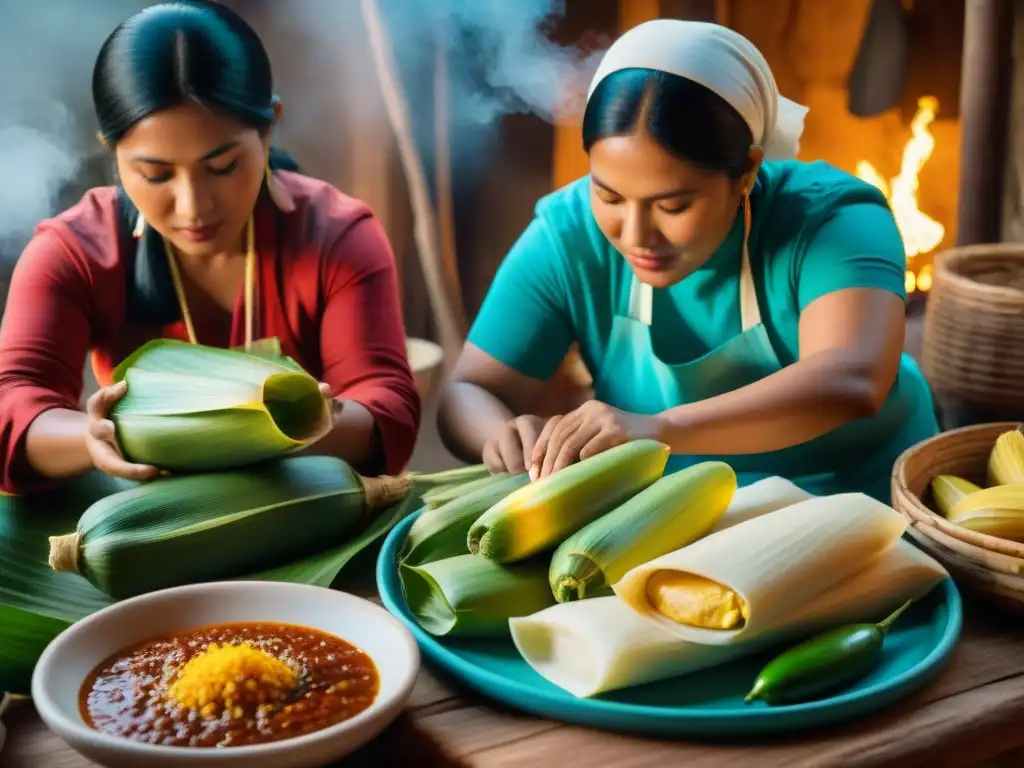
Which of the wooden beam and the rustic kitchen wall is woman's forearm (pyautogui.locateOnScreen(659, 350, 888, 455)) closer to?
the rustic kitchen wall

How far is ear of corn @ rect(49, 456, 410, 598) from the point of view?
115cm

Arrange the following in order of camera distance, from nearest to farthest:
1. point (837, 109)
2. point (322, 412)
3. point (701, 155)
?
point (322, 412), point (701, 155), point (837, 109)

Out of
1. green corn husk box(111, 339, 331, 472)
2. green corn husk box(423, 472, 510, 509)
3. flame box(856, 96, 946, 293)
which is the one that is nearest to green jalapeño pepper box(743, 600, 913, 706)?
green corn husk box(423, 472, 510, 509)

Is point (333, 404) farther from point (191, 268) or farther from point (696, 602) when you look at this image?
point (696, 602)

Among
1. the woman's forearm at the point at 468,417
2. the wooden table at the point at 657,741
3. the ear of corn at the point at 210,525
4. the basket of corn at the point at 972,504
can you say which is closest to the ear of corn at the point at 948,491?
the basket of corn at the point at 972,504

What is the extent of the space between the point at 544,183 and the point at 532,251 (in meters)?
0.36

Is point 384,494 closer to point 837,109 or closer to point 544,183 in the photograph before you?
point 544,183

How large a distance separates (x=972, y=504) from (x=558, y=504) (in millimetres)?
525

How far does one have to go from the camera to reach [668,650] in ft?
3.21

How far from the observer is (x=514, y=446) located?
140 cm

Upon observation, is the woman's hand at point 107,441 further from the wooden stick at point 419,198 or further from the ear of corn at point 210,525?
the wooden stick at point 419,198

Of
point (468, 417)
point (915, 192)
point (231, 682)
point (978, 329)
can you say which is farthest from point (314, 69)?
point (915, 192)

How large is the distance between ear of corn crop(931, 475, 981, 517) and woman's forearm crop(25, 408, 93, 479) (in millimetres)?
1112

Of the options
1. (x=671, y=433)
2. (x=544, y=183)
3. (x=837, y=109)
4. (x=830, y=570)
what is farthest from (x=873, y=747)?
(x=837, y=109)
